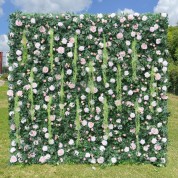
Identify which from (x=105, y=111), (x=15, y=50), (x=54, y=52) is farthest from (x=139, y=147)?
(x=15, y=50)

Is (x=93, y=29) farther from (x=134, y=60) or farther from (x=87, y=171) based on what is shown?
(x=87, y=171)

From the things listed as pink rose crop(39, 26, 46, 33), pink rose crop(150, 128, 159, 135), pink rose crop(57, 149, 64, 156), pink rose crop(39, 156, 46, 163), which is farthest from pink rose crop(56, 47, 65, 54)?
pink rose crop(150, 128, 159, 135)

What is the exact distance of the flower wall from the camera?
290 inches

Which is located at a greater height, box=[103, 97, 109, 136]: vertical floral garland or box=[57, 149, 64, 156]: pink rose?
box=[103, 97, 109, 136]: vertical floral garland

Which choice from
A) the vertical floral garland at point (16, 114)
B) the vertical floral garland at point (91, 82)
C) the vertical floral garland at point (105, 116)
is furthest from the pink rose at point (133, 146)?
the vertical floral garland at point (16, 114)

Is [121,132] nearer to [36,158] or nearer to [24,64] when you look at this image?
[36,158]

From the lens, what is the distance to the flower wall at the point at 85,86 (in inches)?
290

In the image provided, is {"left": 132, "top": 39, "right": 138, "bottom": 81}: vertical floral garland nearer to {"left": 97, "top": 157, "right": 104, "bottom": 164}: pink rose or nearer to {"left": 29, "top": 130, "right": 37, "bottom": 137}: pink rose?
{"left": 97, "top": 157, "right": 104, "bottom": 164}: pink rose

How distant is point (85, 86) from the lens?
7.47 metres

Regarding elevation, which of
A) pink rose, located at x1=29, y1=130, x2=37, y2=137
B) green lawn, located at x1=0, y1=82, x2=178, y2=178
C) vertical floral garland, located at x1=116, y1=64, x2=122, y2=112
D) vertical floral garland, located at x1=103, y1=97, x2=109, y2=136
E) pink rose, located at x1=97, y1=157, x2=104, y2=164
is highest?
vertical floral garland, located at x1=116, y1=64, x2=122, y2=112

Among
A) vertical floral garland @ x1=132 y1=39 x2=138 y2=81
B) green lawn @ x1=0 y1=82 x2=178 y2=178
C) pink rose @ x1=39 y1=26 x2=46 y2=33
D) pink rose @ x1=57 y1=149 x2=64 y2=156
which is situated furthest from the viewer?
pink rose @ x1=57 y1=149 x2=64 y2=156

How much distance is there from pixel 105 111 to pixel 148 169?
A: 1557mm

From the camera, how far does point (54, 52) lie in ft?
24.2

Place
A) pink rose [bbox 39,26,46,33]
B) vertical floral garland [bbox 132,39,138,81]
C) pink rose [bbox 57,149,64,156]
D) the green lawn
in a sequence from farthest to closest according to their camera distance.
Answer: pink rose [bbox 57,149,64,156]
vertical floral garland [bbox 132,39,138,81]
pink rose [bbox 39,26,46,33]
the green lawn
